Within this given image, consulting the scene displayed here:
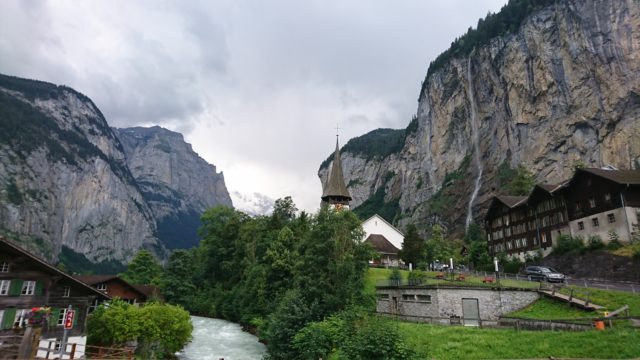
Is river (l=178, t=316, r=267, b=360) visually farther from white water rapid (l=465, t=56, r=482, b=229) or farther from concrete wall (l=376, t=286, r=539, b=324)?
white water rapid (l=465, t=56, r=482, b=229)

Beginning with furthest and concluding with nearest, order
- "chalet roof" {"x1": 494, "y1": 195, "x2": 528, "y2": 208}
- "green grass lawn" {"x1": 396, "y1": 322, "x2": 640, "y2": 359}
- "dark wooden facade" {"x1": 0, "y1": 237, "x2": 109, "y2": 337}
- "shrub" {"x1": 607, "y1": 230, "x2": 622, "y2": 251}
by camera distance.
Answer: "chalet roof" {"x1": 494, "y1": 195, "x2": 528, "y2": 208}, "shrub" {"x1": 607, "y1": 230, "x2": 622, "y2": 251}, "dark wooden facade" {"x1": 0, "y1": 237, "x2": 109, "y2": 337}, "green grass lawn" {"x1": 396, "y1": 322, "x2": 640, "y2": 359}

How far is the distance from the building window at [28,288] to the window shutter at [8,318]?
1.40m

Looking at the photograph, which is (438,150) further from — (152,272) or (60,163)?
(60,163)

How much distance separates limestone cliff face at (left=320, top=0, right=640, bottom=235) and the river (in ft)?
261

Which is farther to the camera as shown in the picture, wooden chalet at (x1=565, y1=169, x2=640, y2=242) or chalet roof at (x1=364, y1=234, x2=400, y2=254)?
chalet roof at (x1=364, y1=234, x2=400, y2=254)

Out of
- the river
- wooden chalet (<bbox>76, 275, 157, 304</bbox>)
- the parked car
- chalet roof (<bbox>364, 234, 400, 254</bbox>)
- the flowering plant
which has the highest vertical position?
chalet roof (<bbox>364, 234, 400, 254</bbox>)

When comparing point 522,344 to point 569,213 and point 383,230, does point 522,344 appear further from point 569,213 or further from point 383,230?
point 383,230

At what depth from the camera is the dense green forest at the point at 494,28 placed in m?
122

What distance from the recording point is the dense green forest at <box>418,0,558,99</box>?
122m

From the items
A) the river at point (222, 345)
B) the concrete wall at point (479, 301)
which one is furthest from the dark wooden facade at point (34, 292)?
the concrete wall at point (479, 301)

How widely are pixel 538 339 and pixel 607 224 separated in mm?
39378

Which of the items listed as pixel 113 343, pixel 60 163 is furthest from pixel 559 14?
pixel 60 163

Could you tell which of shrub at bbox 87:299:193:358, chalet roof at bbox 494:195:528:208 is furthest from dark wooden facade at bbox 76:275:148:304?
chalet roof at bbox 494:195:528:208

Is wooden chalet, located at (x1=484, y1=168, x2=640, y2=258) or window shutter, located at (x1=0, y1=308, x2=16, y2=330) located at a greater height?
wooden chalet, located at (x1=484, y1=168, x2=640, y2=258)
